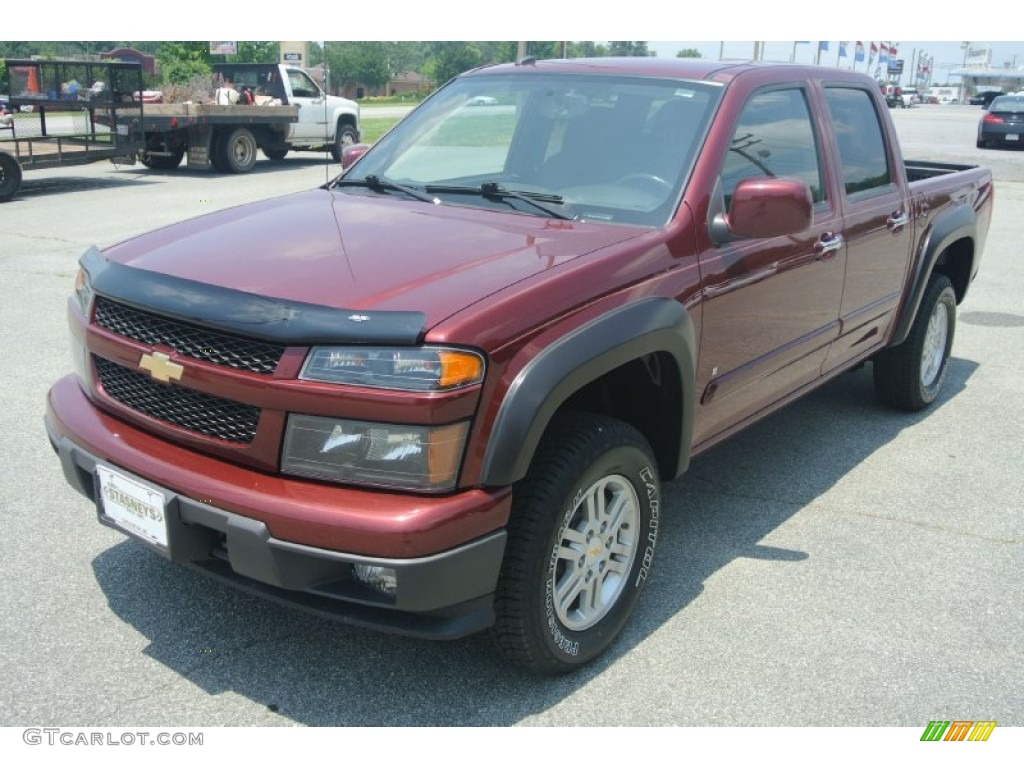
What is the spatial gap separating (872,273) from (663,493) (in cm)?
147

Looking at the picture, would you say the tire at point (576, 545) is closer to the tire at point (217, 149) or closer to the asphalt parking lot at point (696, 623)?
the asphalt parking lot at point (696, 623)

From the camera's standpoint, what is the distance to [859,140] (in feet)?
16.2

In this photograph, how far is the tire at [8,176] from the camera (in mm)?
14406

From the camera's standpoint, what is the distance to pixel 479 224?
3502 millimetres

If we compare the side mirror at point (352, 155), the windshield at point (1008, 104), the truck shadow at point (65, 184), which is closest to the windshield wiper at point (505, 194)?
the side mirror at point (352, 155)

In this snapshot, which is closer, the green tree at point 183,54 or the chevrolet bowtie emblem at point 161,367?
the chevrolet bowtie emblem at point 161,367

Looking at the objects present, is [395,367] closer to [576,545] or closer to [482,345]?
[482,345]

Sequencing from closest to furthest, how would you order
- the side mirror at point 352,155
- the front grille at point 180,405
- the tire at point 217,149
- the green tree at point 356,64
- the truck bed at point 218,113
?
the front grille at point 180,405, the side mirror at point 352,155, the truck bed at point 218,113, the tire at point 217,149, the green tree at point 356,64

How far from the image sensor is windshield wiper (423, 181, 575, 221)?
3.67 m

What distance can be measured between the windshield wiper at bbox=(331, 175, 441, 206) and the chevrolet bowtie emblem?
4.28ft

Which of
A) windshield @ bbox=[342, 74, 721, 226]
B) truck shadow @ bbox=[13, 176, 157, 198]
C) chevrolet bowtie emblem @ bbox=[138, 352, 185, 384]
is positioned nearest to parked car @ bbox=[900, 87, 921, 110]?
truck shadow @ bbox=[13, 176, 157, 198]

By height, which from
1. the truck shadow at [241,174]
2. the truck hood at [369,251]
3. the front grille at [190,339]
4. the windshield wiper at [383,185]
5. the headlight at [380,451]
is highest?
the windshield wiper at [383,185]

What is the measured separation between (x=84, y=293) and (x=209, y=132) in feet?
53.4

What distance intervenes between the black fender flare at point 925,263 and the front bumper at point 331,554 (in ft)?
11.4
